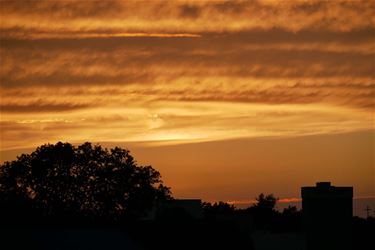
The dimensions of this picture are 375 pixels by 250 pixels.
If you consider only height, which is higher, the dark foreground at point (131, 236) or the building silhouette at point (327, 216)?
the building silhouette at point (327, 216)

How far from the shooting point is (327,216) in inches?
3602

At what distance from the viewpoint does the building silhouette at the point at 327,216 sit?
89250 millimetres

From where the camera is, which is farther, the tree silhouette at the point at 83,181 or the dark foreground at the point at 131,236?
the tree silhouette at the point at 83,181

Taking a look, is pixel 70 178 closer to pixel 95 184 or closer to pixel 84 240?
pixel 95 184

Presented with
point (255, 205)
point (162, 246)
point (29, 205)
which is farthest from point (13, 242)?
point (255, 205)

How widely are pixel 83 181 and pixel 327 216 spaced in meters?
31.0

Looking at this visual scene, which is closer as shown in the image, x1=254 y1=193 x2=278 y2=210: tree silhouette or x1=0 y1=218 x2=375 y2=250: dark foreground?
x1=0 y1=218 x2=375 y2=250: dark foreground

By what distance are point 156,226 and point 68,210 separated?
34013mm

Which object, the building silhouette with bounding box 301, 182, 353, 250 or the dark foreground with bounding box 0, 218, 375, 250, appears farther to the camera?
the building silhouette with bounding box 301, 182, 353, 250

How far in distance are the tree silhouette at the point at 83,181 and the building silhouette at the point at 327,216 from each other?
810 inches

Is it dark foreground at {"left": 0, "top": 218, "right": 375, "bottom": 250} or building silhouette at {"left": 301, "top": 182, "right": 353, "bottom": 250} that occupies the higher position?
building silhouette at {"left": 301, "top": 182, "right": 353, "bottom": 250}

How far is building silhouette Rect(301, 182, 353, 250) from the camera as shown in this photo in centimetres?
8925

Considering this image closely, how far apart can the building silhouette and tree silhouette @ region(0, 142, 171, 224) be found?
20.6 metres

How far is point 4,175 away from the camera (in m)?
101
